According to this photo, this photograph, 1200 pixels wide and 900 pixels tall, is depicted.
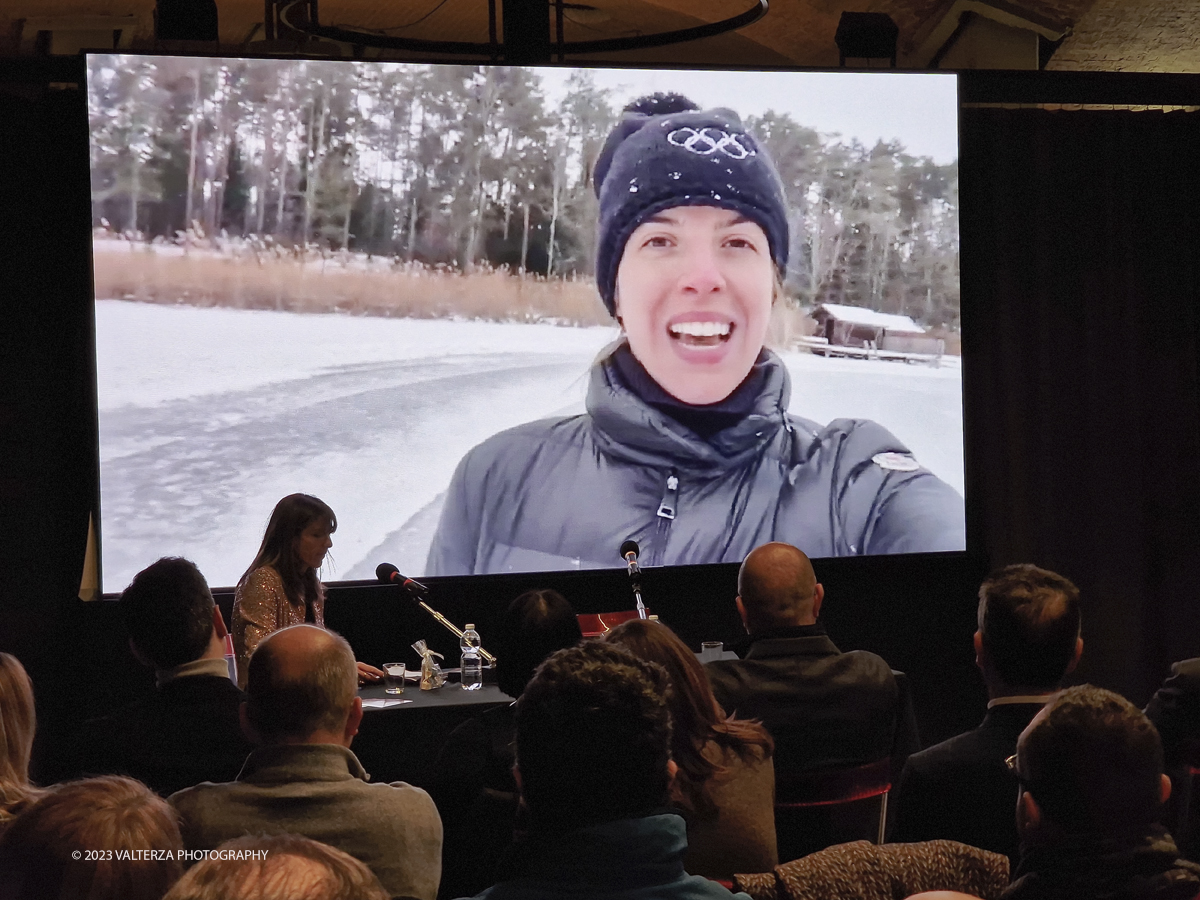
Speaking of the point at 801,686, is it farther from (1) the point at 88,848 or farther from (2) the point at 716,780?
(1) the point at 88,848

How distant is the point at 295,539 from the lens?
3605 millimetres

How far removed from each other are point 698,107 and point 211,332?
80.1 inches

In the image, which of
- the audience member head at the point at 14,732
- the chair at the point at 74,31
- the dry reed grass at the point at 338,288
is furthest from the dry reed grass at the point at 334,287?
the audience member head at the point at 14,732

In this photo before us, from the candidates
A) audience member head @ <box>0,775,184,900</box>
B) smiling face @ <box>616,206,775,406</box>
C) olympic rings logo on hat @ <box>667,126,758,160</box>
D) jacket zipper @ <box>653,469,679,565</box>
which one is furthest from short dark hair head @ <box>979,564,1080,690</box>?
olympic rings logo on hat @ <box>667,126,758,160</box>

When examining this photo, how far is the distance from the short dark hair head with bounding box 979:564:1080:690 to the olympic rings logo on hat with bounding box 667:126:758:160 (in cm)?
277

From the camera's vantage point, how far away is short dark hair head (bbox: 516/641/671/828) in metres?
1.33

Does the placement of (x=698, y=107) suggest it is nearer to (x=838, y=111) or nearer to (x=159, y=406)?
(x=838, y=111)

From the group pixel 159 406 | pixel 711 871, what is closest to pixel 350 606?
pixel 159 406

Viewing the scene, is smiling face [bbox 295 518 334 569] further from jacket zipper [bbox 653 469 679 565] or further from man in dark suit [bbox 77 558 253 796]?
jacket zipper [bbox 653 469 679 565]

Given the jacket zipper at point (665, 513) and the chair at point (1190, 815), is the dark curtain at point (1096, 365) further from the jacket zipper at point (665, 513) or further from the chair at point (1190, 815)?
the chair at point (1190, 815)

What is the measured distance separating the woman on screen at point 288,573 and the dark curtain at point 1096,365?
9.57ft

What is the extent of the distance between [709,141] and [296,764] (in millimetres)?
3415

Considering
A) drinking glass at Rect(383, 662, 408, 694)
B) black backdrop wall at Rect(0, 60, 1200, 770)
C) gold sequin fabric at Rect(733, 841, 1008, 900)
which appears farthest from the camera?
black backdrop wall at Rect(0, 60, 1200, 770)

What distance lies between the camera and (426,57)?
14.9 feet
